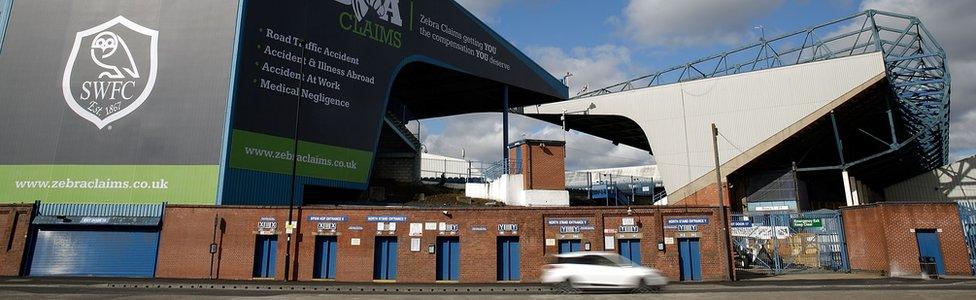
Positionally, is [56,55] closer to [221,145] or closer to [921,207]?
[221,145]

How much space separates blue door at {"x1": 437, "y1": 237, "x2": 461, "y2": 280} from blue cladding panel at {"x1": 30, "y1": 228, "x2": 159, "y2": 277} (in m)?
13.2

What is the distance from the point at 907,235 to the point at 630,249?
1224cm

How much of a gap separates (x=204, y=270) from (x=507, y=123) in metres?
29.6

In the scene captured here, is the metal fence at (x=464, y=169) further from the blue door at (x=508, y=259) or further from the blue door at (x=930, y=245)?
the blue door at (x=930, y=245)

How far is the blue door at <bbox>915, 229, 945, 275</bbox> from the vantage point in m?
24.8

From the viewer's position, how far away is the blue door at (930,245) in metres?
24.8

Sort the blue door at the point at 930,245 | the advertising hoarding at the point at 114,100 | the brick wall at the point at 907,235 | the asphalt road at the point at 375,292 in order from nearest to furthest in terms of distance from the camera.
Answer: the asphalt road at the point at 375,292 → the brick wall at the point at 907,235 → the blue door at the point at 930,245 → the advertising hoarding at the point at 114,100

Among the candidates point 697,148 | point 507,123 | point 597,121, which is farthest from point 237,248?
point 597,121

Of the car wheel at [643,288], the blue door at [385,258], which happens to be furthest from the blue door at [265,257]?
the car wheel at [643,288]

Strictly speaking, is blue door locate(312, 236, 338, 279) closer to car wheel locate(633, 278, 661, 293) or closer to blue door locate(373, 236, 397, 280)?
blue door locate(373, 236, 397, 280)

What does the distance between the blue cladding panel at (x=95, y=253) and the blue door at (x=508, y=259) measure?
1595 centimetres

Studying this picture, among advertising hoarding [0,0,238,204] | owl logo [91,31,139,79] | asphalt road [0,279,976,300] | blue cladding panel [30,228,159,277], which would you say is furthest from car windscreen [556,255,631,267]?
owl logo [91,31,139,79]

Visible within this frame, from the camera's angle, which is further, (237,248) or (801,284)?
(237,248)

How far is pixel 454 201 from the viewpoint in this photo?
3953 centimetres
